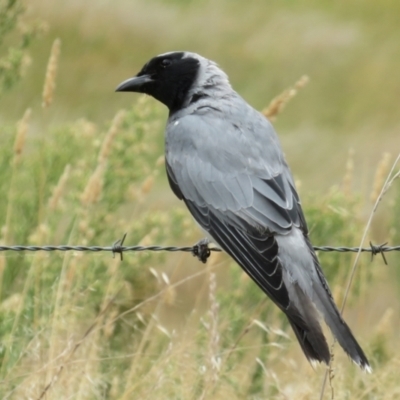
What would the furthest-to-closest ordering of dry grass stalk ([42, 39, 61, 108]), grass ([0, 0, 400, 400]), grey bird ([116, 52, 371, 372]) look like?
dry grass stalk ([42, 39, 61, 108]), grass ([0, 0, 400, 400]), grey bird ([116, 52, 371, 372])

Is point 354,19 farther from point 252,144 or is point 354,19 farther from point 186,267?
point 252,144

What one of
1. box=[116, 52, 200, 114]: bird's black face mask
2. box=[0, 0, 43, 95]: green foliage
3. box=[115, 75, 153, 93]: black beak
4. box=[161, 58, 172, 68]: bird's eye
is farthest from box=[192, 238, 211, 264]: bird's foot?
box=[0, 0, 43, 95]: green foliage

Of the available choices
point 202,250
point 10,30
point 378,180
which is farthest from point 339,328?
point 10,30

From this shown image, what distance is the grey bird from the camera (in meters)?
4.43

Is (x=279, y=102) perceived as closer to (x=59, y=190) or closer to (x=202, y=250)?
(x=202, y=250)

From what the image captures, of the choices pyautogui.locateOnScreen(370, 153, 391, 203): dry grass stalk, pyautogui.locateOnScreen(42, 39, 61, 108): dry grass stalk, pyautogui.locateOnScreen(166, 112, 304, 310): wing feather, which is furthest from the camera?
pyautogui.locateOnScreen(42, 39, 61, 108): dry grass stalk

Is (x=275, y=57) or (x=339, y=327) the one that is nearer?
(x=339, y=327)

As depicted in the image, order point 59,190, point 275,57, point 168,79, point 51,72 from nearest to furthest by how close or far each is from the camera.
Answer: point 59,190 → point 51,72 → point 168,79 → point 275,57

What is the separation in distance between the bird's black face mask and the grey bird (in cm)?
1

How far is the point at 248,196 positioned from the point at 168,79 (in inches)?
58.1

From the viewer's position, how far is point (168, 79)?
20.7 ft

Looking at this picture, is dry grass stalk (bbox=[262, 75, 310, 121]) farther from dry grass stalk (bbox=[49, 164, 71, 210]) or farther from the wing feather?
dry grass stalk (bbox=[49, 164, 71, 210])

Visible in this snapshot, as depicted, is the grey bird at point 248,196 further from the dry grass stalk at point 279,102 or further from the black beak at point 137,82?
the dry grass stalk at point 279,102

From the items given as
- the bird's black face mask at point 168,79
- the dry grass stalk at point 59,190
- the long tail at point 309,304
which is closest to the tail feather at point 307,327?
the long tail at point 309,304
